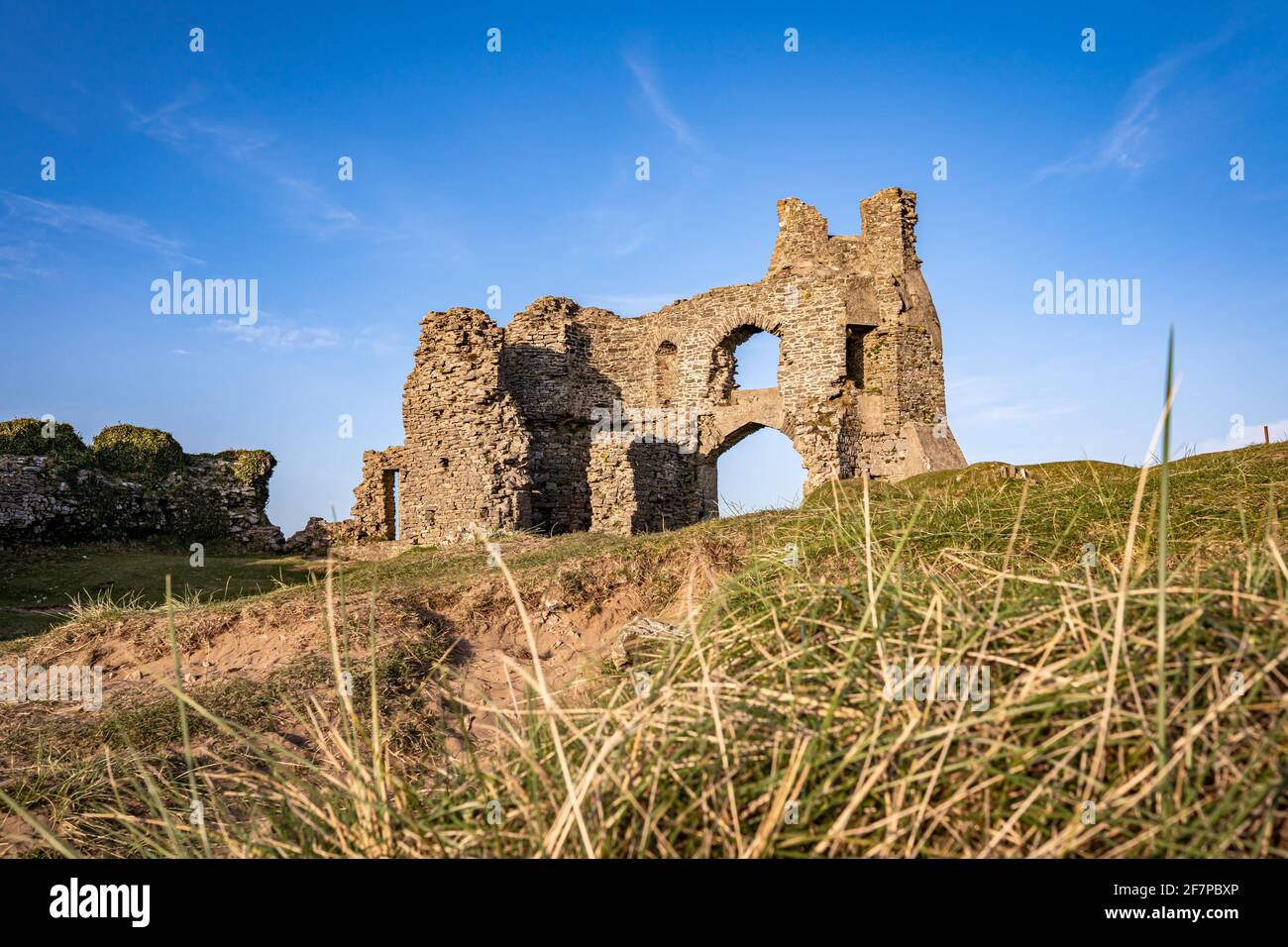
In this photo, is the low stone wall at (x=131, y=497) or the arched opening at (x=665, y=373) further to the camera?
the arched opening at (x=665, y=373)

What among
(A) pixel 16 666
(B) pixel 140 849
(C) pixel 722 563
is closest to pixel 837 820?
(B) pixel 140 849

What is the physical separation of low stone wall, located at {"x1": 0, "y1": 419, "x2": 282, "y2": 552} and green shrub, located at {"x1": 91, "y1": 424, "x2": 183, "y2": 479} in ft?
0.10

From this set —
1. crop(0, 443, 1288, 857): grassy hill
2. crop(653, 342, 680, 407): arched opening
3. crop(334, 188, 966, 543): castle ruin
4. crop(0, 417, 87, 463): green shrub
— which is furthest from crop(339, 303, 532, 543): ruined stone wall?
crop(0, 443, 1288, 857): grassy hill

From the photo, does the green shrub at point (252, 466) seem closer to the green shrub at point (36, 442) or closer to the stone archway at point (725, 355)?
the green shrub at point (36, 442)

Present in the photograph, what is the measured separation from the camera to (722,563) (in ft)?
22.7

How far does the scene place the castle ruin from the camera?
17141 mm

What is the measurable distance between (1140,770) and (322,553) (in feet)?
68.5

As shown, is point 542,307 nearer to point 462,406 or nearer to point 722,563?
point 462,406

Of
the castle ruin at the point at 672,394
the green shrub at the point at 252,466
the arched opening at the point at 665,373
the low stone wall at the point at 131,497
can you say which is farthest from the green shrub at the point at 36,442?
the arched opening at the point at 665,373

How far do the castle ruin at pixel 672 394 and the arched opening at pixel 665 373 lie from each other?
39mm

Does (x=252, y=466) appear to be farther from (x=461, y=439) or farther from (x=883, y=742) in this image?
(x=883, y=742)

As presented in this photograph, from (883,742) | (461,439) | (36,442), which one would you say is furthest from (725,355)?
(883,742)

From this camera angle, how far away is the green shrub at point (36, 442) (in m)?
18.5
